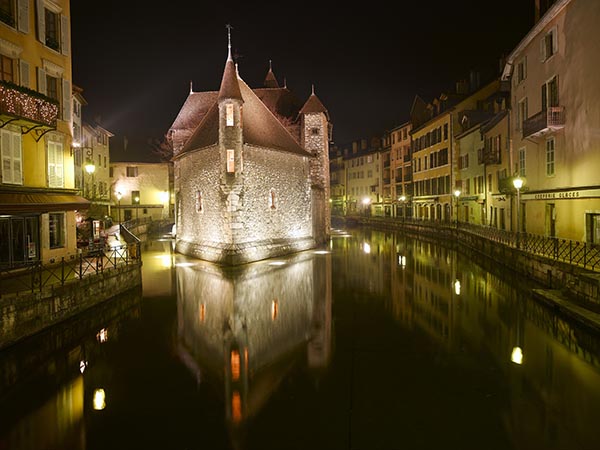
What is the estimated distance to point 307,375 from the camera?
9.20m

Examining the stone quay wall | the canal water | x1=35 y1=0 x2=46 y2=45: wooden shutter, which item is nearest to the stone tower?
the canal water

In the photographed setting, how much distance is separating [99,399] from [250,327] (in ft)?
16.6

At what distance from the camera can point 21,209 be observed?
1482cm

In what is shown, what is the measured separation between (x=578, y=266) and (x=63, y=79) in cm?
2050

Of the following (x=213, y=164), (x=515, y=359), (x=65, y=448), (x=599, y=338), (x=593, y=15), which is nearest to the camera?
(x=65, y=448)

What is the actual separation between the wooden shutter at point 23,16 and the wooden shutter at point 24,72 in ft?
3.71

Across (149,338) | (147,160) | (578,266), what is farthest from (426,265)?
(147,160)

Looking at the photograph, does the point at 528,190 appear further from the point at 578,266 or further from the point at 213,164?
the point at 213,164

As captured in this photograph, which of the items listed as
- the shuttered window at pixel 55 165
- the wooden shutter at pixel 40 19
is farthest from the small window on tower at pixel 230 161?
the wooden shutter at pixel 40 19

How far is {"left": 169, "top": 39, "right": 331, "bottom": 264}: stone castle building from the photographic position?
24828mm

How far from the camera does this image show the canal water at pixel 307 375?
694cm

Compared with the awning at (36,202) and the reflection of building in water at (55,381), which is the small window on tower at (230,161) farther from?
the reflection of building in water at (55,381)

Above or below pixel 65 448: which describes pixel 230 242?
above

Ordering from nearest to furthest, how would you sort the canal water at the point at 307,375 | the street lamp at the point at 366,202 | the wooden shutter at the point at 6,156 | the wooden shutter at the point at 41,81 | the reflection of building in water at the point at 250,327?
the canal water at the point at 307,375 < the reflection of building in water at the point at 250,327 < the wooden shutter at the point at 6,156 < the wooden shutter at the point at 41,81 < the street lamp at the point at 366,202
